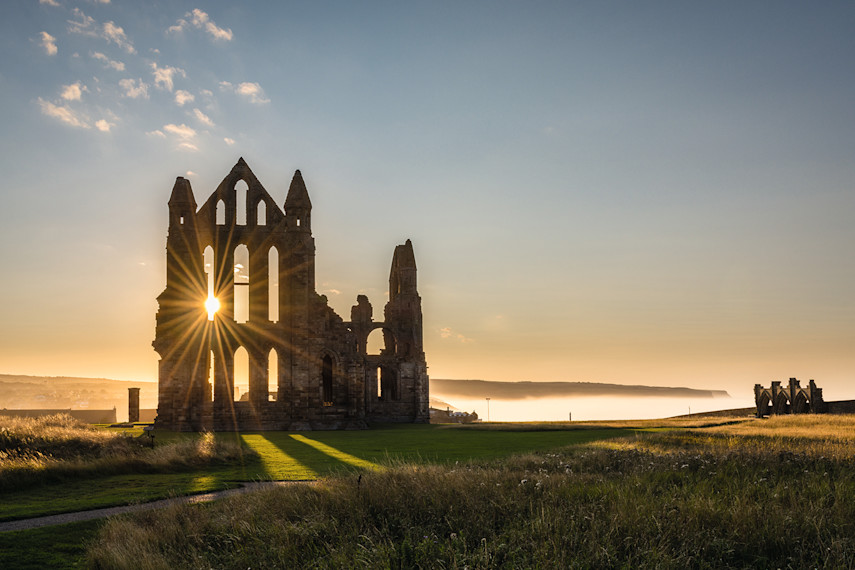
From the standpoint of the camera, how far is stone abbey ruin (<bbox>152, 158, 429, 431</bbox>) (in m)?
40.2

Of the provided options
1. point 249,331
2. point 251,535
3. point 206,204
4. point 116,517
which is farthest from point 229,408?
point 251,535

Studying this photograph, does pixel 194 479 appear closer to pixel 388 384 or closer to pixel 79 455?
pixel 79 455

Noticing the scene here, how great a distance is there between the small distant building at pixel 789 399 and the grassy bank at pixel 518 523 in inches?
1297

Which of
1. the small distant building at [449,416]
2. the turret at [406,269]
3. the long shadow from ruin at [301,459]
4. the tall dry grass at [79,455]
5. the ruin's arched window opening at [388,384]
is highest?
the turret at [406,269]

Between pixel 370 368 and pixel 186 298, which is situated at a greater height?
pixel 186 298

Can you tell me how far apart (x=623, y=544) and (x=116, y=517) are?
8273 mm

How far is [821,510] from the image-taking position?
29.4 ft

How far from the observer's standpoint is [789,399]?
1735 inches

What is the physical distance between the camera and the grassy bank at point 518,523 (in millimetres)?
7992

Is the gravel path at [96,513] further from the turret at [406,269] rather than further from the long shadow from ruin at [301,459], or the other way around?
the turret at [406,269]

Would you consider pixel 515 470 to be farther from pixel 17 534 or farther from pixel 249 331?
pixel 249 331

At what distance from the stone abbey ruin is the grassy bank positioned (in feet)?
95.8

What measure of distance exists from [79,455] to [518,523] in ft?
50.3

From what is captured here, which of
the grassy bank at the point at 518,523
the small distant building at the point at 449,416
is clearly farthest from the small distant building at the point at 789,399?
the grassy bank at the point at 518,523
